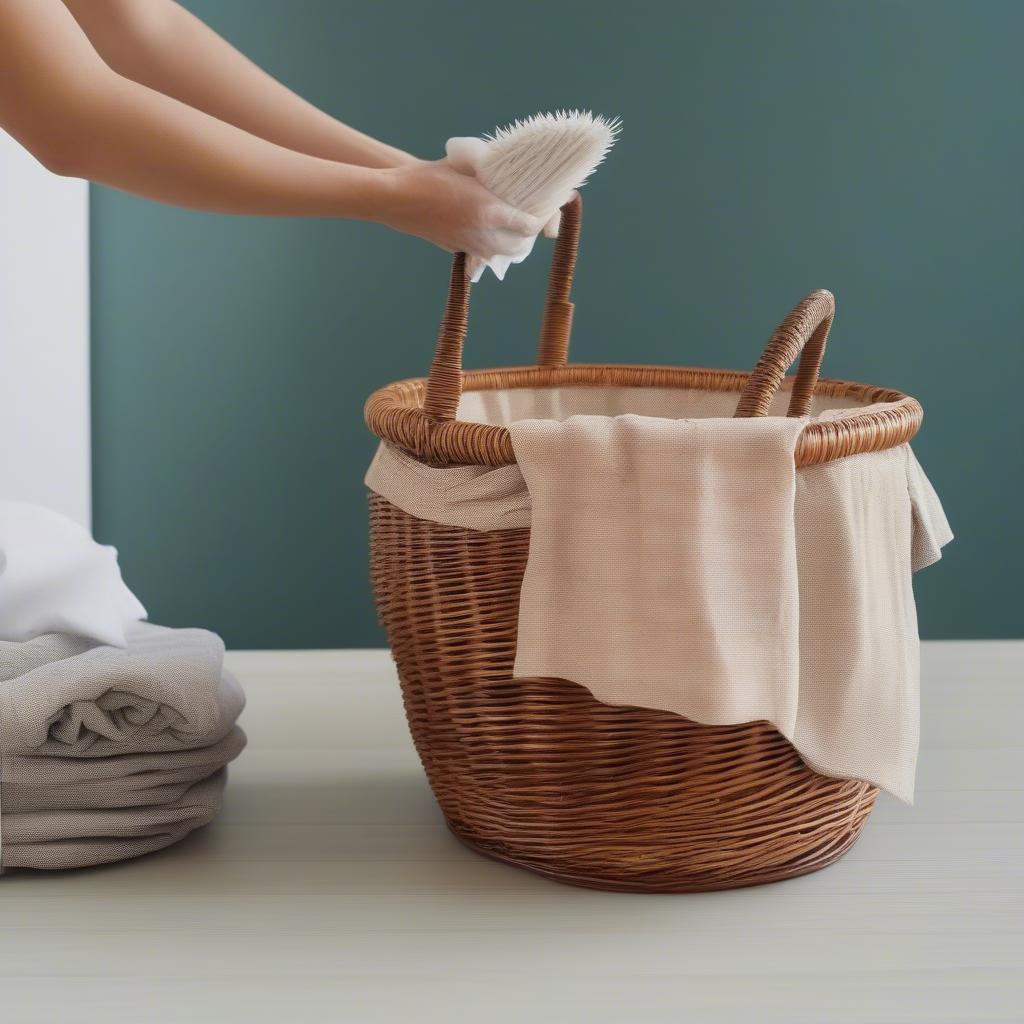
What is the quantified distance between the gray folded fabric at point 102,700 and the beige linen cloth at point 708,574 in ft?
0.71

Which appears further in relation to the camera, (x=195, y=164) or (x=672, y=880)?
(x=672, y=880)

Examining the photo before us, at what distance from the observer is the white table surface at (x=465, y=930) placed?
2.33 ft

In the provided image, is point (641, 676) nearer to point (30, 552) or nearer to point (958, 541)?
point (30, 552)

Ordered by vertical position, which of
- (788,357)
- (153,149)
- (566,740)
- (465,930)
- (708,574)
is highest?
(153,149)

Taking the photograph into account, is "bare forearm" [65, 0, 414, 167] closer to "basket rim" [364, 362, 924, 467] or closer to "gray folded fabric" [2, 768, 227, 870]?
"basket rim" [364, 362, 924, 467]

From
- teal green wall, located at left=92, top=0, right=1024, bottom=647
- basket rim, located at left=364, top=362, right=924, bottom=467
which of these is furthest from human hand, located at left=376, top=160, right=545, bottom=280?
teal green wall, located at left=92, top=0, right=1024, bottom=647

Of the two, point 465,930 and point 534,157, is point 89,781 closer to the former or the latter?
point 465,930

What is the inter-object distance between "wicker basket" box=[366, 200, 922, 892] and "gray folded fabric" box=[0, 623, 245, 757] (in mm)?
144

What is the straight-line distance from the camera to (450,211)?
0.80 m

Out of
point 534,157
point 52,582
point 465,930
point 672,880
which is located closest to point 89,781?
point 52,582

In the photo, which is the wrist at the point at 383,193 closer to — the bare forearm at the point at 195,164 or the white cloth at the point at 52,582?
the bare forearm at the point at 195,164

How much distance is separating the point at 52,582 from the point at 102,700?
118 mm

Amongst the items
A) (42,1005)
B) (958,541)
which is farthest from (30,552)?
(958,541)

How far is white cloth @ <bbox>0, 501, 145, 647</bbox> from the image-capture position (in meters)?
0.91
